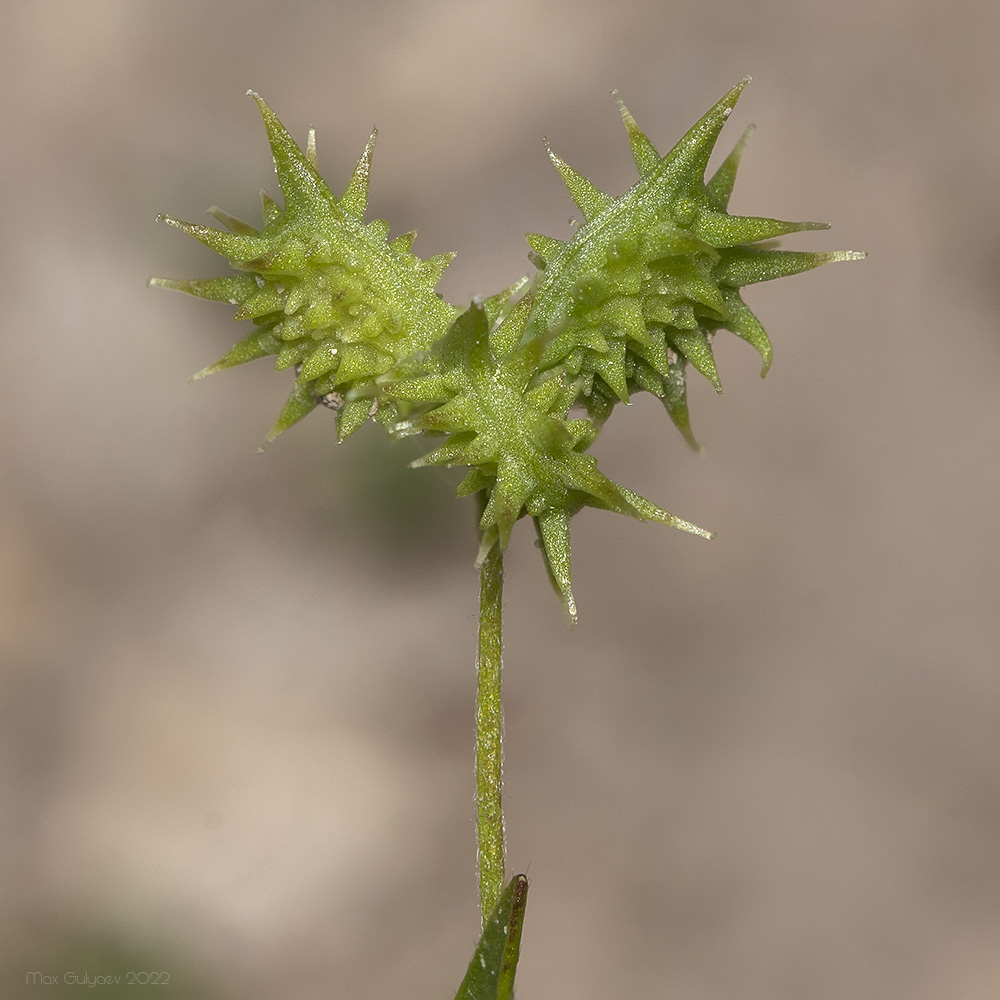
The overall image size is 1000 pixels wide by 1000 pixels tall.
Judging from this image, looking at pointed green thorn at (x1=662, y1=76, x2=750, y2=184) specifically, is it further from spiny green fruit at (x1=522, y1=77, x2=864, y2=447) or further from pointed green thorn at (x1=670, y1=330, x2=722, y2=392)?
pointed green thorn at (x1=670, y1=330, x2=722, y2=392)

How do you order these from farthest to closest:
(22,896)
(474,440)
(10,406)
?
(10,406) < (22,896) < (474,440)

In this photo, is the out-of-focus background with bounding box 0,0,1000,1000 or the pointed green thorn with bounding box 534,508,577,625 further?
the out-of-focus background with bounding box 0,0,1000,1000

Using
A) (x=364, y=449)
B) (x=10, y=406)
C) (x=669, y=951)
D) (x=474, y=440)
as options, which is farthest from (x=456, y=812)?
(x=474, y=440)

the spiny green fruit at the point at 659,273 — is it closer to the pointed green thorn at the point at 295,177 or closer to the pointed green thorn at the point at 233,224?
the pointed green thorn at the point at 295,177

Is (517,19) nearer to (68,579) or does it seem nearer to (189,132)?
(189,132)

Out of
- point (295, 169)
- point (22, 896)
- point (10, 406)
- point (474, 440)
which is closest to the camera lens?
point (474, 440)

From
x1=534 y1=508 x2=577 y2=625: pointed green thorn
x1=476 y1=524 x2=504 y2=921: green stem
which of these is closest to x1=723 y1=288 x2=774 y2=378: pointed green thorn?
x1=534 y1=508 x2=577 y2=625: pointed green thorn

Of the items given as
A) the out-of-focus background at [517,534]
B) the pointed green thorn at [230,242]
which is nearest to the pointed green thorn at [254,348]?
the pointed green thorn at [230,242]
